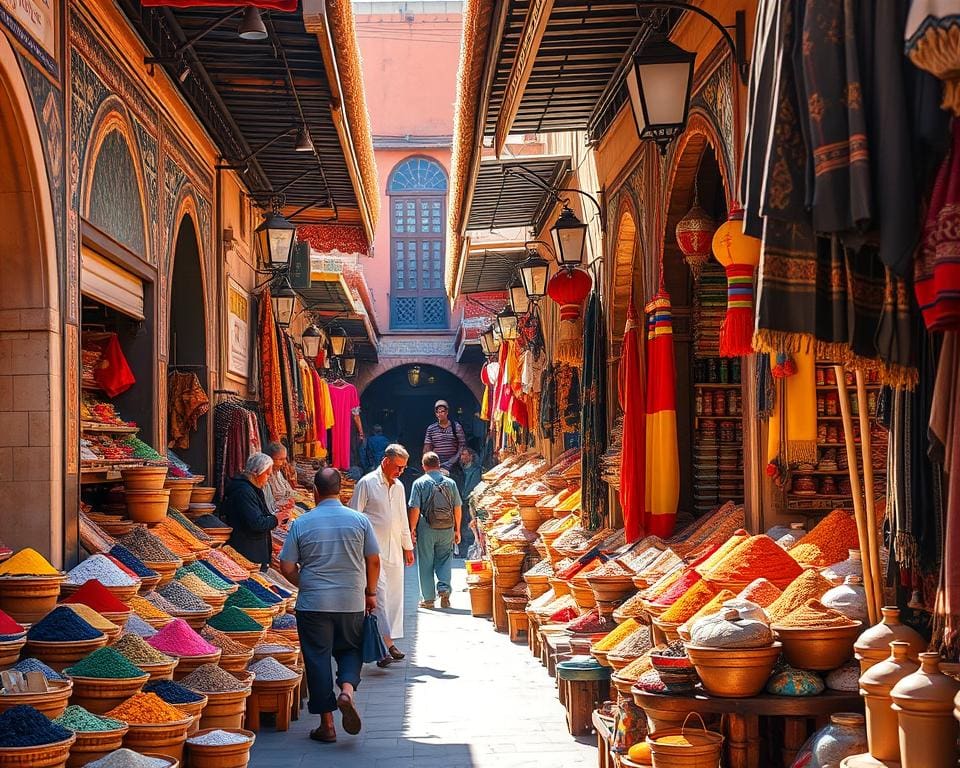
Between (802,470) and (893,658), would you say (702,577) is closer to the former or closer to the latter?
(802,470)

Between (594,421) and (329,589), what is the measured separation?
12.2ft

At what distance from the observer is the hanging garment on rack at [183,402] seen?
9.88 meters

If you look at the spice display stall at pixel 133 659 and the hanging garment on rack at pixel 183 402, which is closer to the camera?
the spice display stall at pixel 133 659

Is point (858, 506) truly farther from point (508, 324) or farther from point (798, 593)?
point (508, 324)

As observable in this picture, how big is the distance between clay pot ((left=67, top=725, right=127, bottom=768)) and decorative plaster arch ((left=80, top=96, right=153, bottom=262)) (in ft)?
9.01

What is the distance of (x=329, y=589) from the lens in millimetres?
7215

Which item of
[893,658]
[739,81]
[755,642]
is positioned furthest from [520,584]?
[893,658]

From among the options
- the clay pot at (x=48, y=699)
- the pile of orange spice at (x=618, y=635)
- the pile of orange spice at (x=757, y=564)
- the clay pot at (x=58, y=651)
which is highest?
the pile of orange spice at (x=757, y=564)

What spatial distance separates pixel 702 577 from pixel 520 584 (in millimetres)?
6156

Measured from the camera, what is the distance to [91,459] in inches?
258

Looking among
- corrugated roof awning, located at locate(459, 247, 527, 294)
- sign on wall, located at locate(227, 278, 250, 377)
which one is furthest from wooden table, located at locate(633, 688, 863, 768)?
corrugated roof awning, located at locate(459, 247, 527, 294)

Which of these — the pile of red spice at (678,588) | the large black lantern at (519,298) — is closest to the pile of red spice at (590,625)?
the pile of red spice at (678,588)

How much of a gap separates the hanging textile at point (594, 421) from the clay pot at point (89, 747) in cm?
592

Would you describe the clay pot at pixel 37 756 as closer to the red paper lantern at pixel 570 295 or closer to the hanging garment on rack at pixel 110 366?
the hanging garment on rack at pixel 110 366
